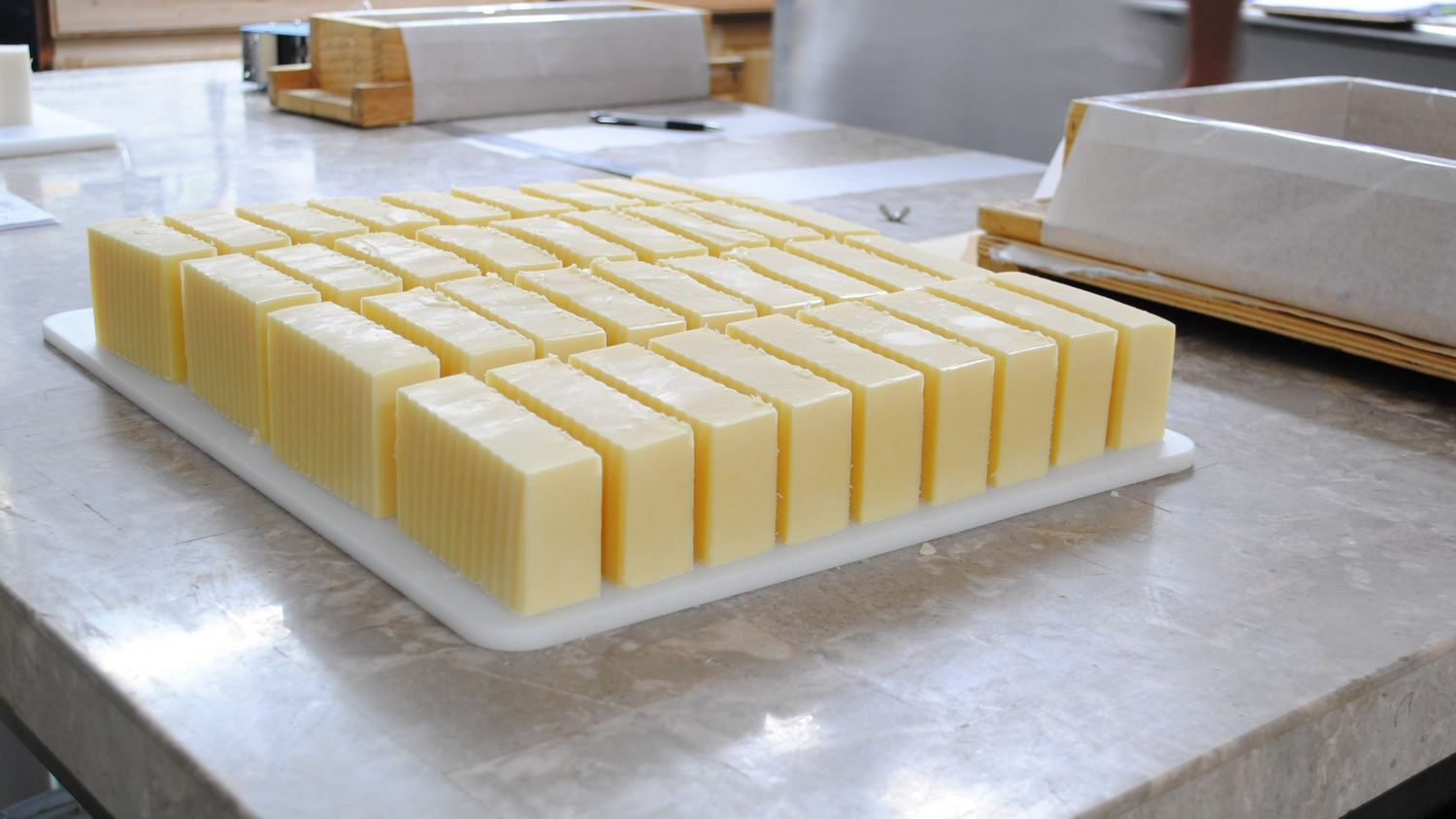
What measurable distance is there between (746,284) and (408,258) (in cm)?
36

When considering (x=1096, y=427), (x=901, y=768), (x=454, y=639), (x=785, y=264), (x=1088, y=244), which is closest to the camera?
(x=901, y=768)

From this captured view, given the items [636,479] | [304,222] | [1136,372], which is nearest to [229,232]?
[304,222]

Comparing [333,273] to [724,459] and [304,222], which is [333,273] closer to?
[304,222]

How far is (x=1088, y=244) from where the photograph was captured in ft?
5.48

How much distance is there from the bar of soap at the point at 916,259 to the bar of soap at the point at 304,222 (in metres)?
0.58

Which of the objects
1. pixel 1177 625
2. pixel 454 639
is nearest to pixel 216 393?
pixel 454 639

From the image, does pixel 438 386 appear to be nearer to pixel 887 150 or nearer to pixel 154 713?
pixel 154 713

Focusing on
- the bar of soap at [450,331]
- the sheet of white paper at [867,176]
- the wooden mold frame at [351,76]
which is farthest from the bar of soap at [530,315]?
the wooden mold frame at [351,76]

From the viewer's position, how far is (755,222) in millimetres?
1559

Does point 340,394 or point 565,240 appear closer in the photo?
point 340,394

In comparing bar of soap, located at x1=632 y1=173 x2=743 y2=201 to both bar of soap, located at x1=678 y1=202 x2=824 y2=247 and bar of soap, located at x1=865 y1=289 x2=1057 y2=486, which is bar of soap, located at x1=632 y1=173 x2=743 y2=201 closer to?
bar of soap, located at x1=678 y1=202 x2=824 y2=247

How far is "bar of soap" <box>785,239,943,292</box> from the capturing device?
1351 millimetres

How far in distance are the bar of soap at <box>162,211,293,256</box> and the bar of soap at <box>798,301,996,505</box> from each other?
2.12 feet

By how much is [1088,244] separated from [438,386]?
38.9 inches
